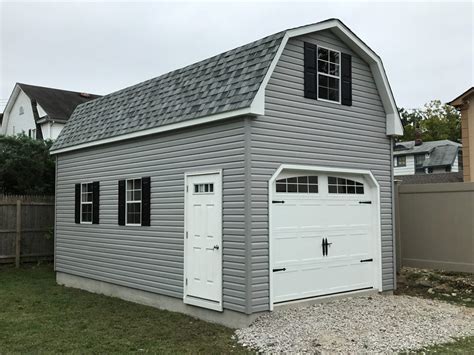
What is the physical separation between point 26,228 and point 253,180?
32.1 ft

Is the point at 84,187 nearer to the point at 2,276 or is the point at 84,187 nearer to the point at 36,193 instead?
the point at 2,276

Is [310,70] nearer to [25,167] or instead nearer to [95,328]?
[95,328]

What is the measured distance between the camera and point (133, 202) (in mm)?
9820

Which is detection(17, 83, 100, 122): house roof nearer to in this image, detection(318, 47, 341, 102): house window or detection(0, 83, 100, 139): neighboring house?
detection(0, 83, 100, 139): neighboring house

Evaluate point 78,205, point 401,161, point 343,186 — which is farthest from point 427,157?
point 78,205

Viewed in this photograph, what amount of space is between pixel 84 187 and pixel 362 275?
661 centimetres

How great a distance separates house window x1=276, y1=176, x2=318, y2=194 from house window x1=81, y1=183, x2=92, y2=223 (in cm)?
528

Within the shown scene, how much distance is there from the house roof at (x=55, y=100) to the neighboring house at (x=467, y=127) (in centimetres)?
1780

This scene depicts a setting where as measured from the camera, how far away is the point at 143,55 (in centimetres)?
2280

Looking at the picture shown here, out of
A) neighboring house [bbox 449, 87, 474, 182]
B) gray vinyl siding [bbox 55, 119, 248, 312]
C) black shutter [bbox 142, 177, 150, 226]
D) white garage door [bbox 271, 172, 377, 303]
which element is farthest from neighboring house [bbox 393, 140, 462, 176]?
black shutter [bbox 142, 177, 150, 226]

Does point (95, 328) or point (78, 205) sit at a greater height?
point (78, 205)

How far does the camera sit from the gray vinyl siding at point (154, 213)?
7.37 m

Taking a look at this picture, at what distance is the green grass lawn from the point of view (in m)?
6.44

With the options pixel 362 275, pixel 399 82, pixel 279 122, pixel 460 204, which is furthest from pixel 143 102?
pixel 399 82
